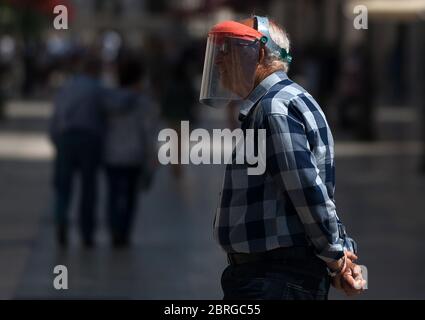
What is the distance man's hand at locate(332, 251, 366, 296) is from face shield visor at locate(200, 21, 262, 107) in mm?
731

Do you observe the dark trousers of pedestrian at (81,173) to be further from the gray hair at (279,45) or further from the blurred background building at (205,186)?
the gray hair at (279,45)

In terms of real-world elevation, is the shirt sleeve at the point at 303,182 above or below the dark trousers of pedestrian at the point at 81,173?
above

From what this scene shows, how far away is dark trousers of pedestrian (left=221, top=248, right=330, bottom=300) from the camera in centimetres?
488

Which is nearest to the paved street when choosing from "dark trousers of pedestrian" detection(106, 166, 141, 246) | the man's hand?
"dark trousers of pedestrian" detection(106, 166, 141, 246)

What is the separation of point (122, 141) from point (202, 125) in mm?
16372

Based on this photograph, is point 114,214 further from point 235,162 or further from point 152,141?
point 235,162

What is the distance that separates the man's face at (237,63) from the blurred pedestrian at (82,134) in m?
7.32

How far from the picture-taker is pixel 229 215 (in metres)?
4.98

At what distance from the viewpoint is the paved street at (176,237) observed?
34.0 ft

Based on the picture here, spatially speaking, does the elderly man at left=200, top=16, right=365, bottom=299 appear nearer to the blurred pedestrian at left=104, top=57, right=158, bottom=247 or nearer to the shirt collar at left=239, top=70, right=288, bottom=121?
the shirt collar at left=239, top=70, right=288, bottom=121

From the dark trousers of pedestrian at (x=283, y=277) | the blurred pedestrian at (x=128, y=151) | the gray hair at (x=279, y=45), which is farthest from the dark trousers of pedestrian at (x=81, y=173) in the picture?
the dark trousers of pedestrian at (x=283, y=277)

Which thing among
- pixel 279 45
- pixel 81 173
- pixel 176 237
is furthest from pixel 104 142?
pixel 279 45

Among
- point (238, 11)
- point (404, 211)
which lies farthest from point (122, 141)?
point (238, 11)

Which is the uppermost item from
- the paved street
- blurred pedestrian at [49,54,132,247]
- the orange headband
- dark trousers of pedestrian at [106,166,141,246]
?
the orange headband
